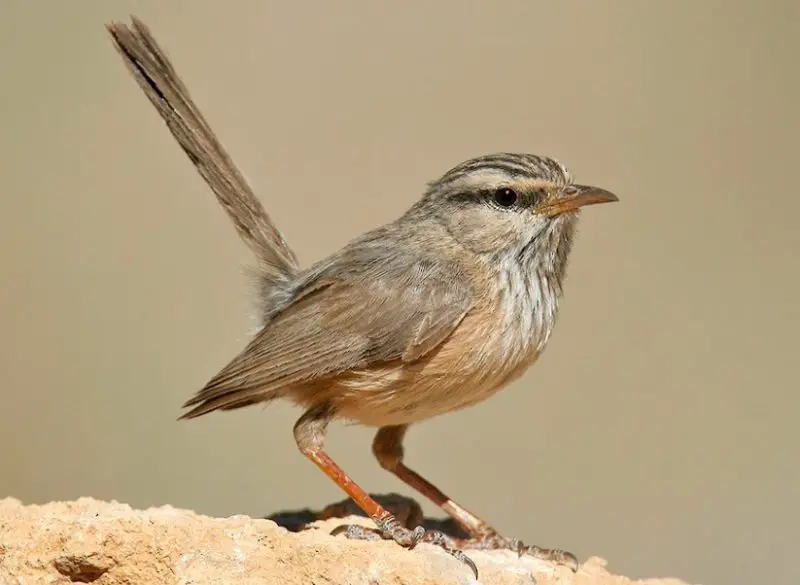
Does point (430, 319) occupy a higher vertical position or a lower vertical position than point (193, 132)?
lower

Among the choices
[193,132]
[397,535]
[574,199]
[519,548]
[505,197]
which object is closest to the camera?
[397,535]

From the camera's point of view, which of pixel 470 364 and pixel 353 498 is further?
pixel 353 498

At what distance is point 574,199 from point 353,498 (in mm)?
1455

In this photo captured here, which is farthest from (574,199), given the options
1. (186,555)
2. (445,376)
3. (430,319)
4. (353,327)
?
(186,555)

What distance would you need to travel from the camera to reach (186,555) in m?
3.32

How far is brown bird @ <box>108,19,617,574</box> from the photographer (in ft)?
12.6

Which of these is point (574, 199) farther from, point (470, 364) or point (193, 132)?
point (193, 132)

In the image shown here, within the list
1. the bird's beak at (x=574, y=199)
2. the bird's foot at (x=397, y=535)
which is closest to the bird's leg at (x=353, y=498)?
the bird's foot at (x=397, y=535)

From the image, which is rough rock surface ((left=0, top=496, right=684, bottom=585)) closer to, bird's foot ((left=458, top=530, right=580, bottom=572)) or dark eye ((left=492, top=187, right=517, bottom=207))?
bird's foot ((left=458, top=530, right=580, bottom=572))

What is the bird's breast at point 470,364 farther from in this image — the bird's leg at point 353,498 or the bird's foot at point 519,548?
the bird's foot at point 519,548

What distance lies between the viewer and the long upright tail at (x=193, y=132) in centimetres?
448

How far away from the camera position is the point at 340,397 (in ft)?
13.1

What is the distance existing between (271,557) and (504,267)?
4.71ft

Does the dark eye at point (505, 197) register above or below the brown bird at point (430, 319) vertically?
above
